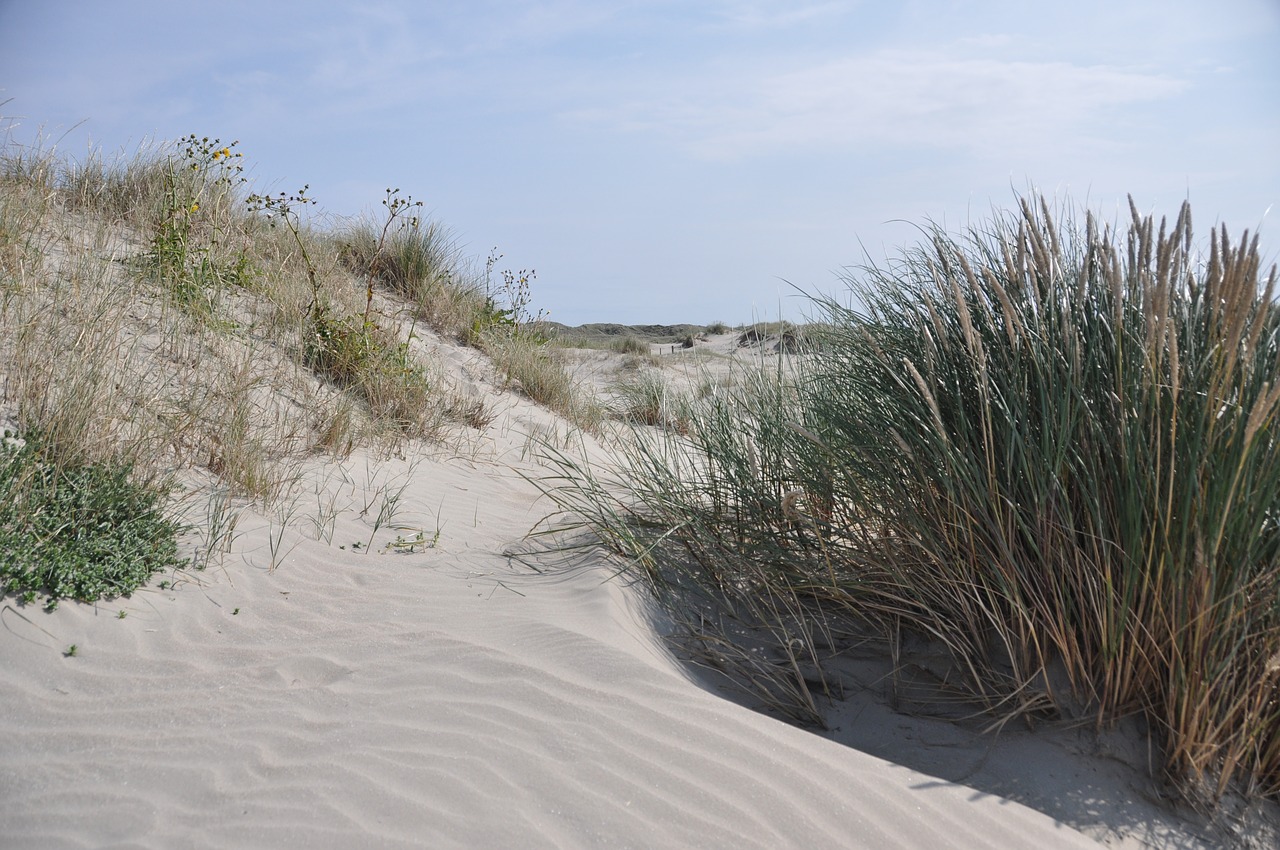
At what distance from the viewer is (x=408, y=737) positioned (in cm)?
252

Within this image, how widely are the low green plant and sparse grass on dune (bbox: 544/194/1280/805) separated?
2164 millimetres

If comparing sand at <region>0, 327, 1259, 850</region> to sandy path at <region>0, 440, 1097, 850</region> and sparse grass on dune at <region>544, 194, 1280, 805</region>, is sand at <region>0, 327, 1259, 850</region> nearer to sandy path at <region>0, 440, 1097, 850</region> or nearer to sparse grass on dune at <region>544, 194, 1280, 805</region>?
sandy path at <region>0, 440, 1097, 850</region>

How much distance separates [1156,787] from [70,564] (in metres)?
3.96

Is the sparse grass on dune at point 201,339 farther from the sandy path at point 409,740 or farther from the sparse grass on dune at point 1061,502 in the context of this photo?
the sparse grass on dune at point 1061,502

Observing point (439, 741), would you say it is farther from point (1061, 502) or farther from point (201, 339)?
point (201, 339)

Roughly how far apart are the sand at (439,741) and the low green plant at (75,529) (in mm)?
96

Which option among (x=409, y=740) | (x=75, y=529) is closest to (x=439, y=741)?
(x=409, y=740)

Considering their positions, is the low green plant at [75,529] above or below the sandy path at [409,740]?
above

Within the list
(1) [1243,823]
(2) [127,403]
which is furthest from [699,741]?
(2) [127,403]

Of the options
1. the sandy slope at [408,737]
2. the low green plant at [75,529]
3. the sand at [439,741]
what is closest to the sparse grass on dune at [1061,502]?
the sand at [439,741]

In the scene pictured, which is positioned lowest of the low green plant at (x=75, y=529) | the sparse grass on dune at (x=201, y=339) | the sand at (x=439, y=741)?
the sand at (x=439, y=741)

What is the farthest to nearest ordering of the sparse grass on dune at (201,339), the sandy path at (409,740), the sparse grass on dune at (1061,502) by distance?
the sparse grass on dune at (201,339)
the sparse grass on dune at (1061,502)
the sandy path at (409,740)

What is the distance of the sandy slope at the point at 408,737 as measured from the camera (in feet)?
7.09

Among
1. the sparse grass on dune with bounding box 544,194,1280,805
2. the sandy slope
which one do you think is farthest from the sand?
the sparse grass on dune with bounding box 544,194,1280,805
